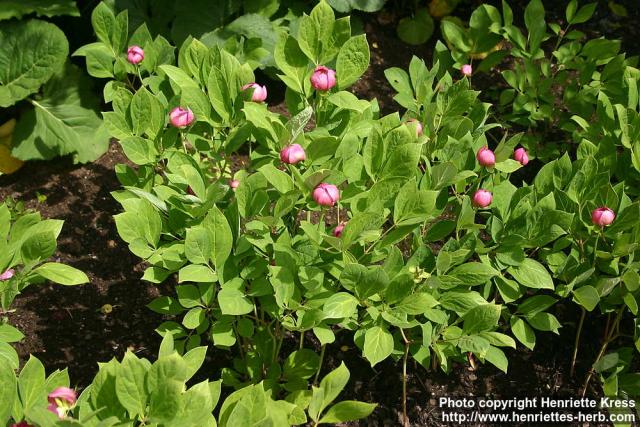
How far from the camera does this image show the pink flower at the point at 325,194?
145 centimetres

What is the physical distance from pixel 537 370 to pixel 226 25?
6.20 feet

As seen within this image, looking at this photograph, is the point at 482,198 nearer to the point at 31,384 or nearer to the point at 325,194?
the point at 325,194

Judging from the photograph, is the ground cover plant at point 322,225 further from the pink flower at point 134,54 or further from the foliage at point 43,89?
the foliage at point 43,89

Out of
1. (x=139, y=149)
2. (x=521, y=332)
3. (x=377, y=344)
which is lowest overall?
(x=521, y=332)

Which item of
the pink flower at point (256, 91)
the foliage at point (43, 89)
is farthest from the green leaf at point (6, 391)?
the foliage at point (43, 89)

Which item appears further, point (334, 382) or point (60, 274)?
point (60, 274)

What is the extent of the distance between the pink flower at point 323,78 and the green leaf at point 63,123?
1.51 meters

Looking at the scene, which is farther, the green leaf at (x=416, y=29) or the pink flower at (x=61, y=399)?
the green leaf at (x=416, y=29)

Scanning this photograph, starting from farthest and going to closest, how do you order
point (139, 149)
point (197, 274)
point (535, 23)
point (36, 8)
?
point (36, 8) → point (535, 23) → point (139, 149) → point (197, 274)

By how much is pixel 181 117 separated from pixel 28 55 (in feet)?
4.69

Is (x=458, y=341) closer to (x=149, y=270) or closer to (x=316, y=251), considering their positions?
(x=316, y=251)

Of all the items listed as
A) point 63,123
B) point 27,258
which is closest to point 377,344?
point 27,258

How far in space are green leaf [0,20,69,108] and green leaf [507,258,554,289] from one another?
79.6 inches

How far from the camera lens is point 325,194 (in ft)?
4.76
